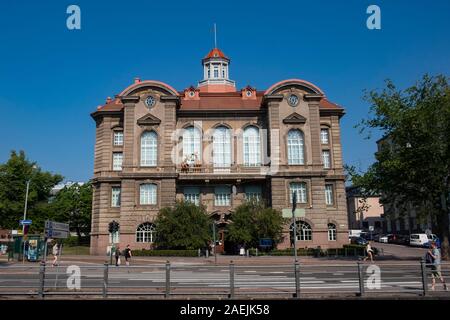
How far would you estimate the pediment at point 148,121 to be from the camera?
145 ft

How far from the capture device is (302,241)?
141ft

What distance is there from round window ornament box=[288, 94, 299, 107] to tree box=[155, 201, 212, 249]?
15.2m

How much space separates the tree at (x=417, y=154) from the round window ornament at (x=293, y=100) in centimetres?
1380

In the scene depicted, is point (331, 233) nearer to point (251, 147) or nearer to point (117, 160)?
point (251, 147)

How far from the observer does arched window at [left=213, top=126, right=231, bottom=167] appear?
150 feet

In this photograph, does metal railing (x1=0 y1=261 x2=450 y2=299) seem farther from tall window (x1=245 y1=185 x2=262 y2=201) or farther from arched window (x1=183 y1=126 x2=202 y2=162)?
arched window (x1=183 y1=126 x2=202 y2=162)

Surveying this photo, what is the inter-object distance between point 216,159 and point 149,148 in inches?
290

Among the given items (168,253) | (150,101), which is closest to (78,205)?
(150,101)

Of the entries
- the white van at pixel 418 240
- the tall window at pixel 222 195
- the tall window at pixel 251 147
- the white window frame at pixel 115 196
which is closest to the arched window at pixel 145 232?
the white window frame at pixel 115 196

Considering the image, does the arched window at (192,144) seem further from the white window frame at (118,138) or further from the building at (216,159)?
the white window frame at (118,138)
